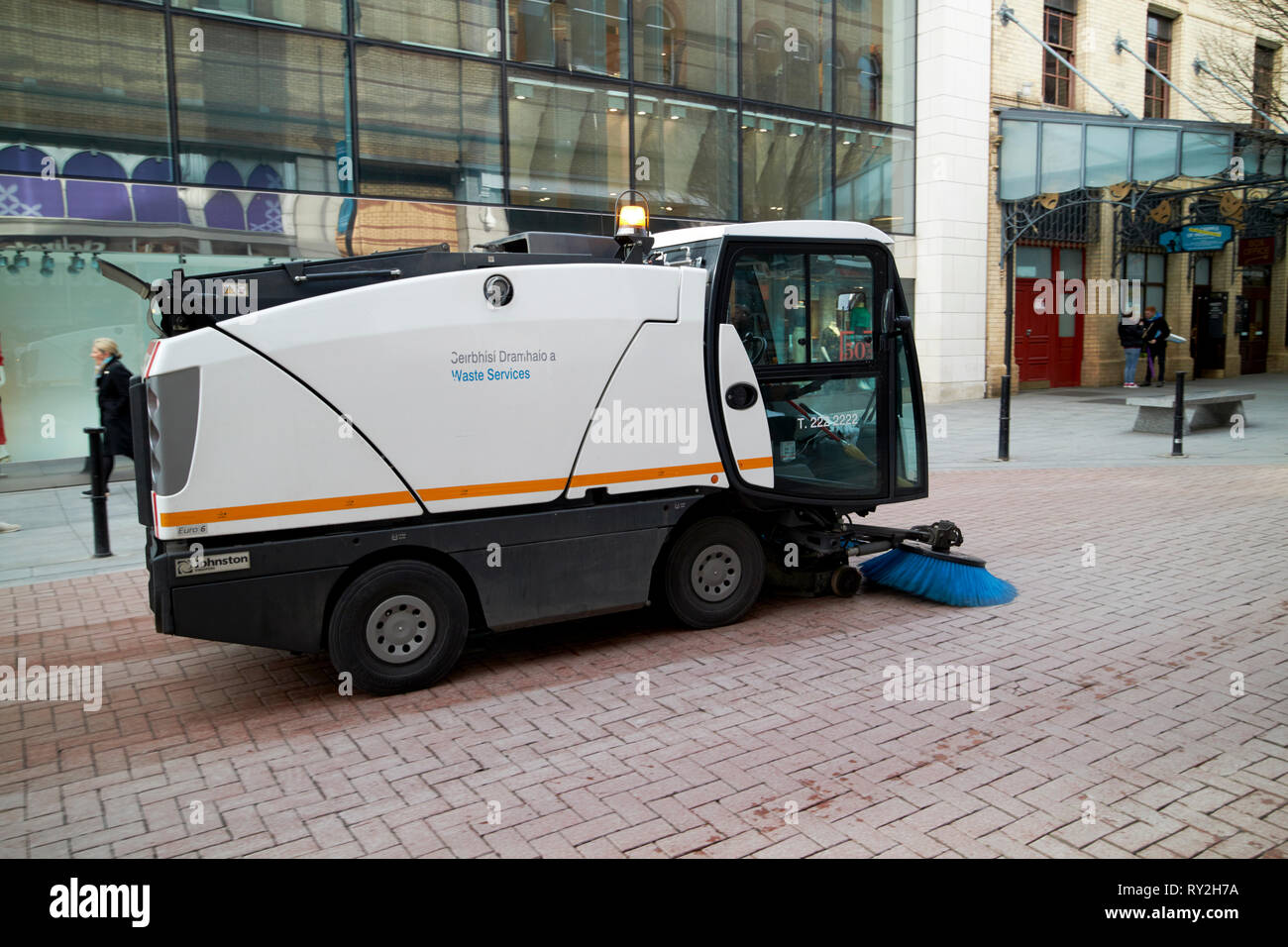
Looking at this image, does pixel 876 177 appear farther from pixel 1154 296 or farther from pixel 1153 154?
pixel 1154 296

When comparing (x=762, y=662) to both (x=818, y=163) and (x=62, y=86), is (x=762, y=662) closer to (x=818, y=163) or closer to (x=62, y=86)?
(x=62, y=86)

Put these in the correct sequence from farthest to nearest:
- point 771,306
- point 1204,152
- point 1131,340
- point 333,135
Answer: point 1131,340 < point 1204,152 < point 333,135 < point 771,306

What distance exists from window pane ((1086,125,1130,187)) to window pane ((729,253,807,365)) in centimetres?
1682

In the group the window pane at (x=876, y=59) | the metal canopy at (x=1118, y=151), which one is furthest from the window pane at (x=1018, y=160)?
the window pane at (x=876, y=59)

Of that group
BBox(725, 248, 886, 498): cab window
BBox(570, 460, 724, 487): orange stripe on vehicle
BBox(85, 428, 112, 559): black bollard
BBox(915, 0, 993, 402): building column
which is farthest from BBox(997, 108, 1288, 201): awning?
BBox(85, 428, 112, 559): black bollard

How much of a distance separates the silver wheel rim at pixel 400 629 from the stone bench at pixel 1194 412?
13213 mm

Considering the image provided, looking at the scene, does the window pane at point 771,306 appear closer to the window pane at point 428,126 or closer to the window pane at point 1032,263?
the window pane at point 428,126

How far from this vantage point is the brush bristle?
21.2ft

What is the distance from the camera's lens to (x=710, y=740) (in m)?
4.37

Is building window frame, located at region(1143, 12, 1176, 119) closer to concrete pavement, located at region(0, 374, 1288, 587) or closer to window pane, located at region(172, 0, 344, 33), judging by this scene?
concrete pavement, located at region(0, 374, 1288, 587)

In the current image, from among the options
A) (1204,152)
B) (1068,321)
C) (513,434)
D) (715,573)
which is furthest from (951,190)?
(513,434)

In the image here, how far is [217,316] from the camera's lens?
4.51 metres
